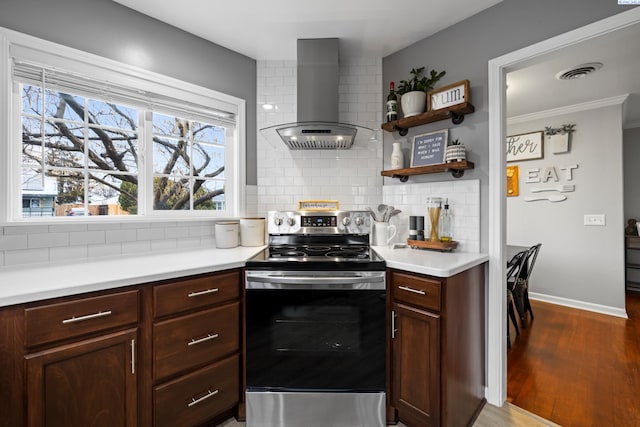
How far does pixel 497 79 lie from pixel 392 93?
73 centimetres

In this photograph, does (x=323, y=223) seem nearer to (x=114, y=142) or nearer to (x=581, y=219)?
(x=114, y=142)

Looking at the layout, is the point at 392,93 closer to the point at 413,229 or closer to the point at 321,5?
the point at 321,5

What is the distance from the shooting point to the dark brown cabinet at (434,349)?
1434 mm

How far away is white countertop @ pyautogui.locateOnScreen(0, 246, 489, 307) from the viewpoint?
3.61ft

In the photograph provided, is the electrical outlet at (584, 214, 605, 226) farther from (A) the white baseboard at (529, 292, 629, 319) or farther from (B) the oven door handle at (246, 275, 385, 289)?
(B) the oven door handle at (246, 275, 385, 289)

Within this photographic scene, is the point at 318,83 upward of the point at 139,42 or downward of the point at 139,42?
downward

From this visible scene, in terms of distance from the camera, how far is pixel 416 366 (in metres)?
1.53

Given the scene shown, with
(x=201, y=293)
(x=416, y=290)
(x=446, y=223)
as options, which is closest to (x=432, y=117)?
(x=446, y=223)

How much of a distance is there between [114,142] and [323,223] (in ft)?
5.10

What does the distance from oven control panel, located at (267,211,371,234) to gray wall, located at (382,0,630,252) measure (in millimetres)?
589

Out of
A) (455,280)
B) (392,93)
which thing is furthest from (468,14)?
(455,280)

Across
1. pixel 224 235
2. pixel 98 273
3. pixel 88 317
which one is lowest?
pixel 88 317

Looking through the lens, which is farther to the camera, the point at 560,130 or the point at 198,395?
the point at 560,130

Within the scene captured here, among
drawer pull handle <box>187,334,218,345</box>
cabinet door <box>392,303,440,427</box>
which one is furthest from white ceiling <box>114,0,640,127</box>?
drawer pull handle <box>187,334,218,345</box>
